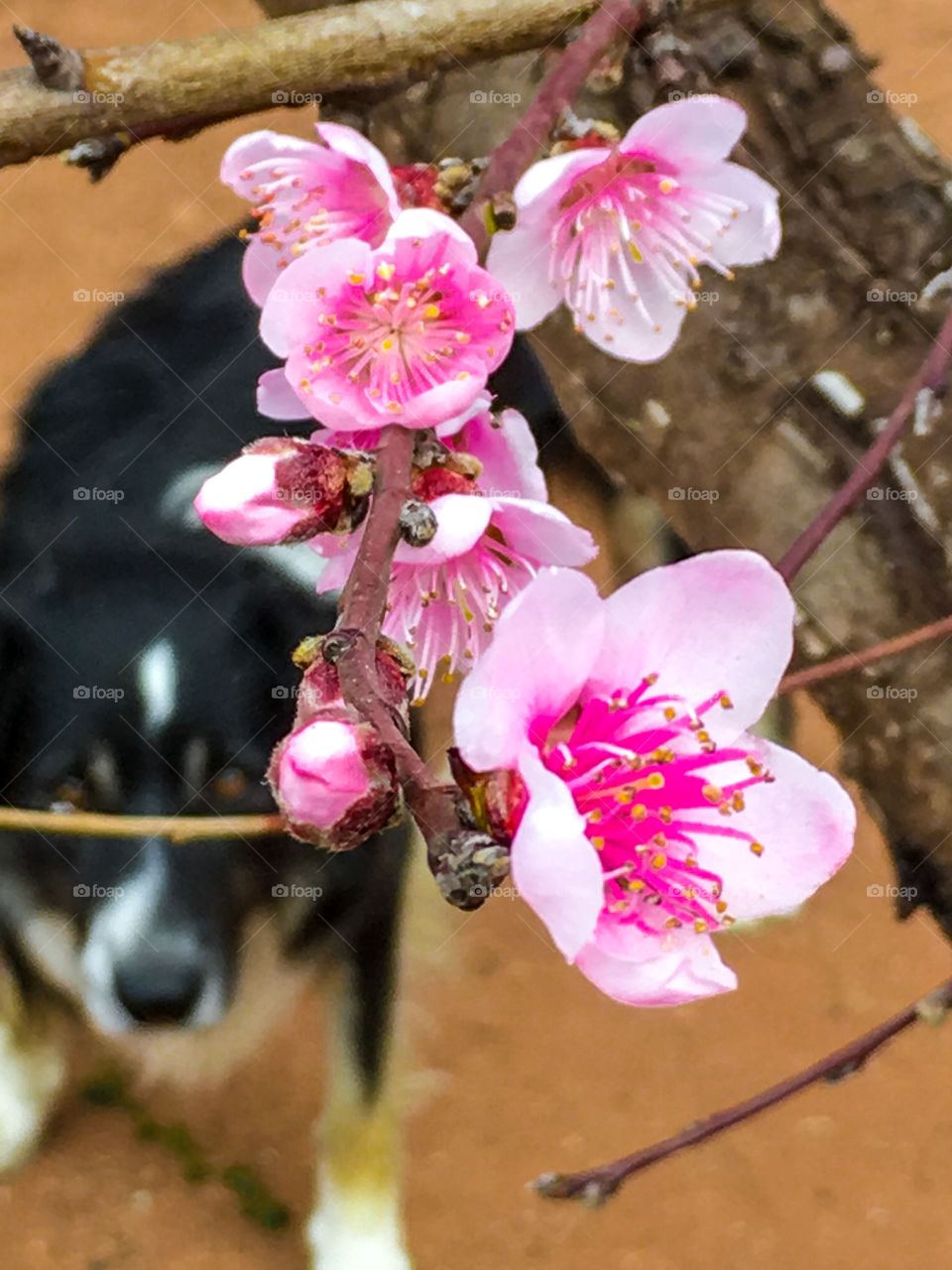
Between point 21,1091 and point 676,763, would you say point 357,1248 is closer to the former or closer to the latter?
point 21,1091

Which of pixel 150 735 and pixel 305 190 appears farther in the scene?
pixel 150 735

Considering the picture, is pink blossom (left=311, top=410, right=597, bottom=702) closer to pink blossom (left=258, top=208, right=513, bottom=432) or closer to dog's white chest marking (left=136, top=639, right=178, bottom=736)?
pink blossom (left=258, top=208, right=513, bottom=432)

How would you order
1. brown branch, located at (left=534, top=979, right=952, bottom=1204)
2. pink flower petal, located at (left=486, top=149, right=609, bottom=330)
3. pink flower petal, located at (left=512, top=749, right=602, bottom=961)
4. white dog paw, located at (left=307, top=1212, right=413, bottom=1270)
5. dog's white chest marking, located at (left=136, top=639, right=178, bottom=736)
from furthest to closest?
white dog paw, located at (left=307, top=1212, right=413, bottom=1270), dog's white chest marking, located at (left=136, top=639, right=178, bottom=736), brown branch, located at (left=534, top=979, right=952, bottom=1204), pink flower petal, located at (left=486, top=149, right=609, bottom=330), pink flower petal, located at (left=512, top=749, right=602, bottom=961)

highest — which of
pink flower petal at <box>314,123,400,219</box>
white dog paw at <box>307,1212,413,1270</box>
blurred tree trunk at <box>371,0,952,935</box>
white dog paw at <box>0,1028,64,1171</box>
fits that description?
pink flower petal at <box>314,123,400,219</box>

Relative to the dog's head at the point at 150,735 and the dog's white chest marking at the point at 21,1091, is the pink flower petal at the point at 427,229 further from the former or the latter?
the dog's white chest marking at the point at 21,1091

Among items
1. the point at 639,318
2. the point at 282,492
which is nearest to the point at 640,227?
the point at 639,318

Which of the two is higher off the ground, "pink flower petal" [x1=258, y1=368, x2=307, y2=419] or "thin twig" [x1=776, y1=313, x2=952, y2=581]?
"thin twig" [x1=776, y1=313, x2=952, y2=581]

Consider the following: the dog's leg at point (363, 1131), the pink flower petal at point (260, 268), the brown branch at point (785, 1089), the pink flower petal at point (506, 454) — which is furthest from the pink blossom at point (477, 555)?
the dog's leg at point (363, 1131)

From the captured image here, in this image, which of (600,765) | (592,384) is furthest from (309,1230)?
(600,765)

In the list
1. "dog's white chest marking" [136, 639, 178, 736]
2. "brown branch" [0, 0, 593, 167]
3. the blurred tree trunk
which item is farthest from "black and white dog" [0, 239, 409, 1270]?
"brown branch" [0, 0, 593, 167]
